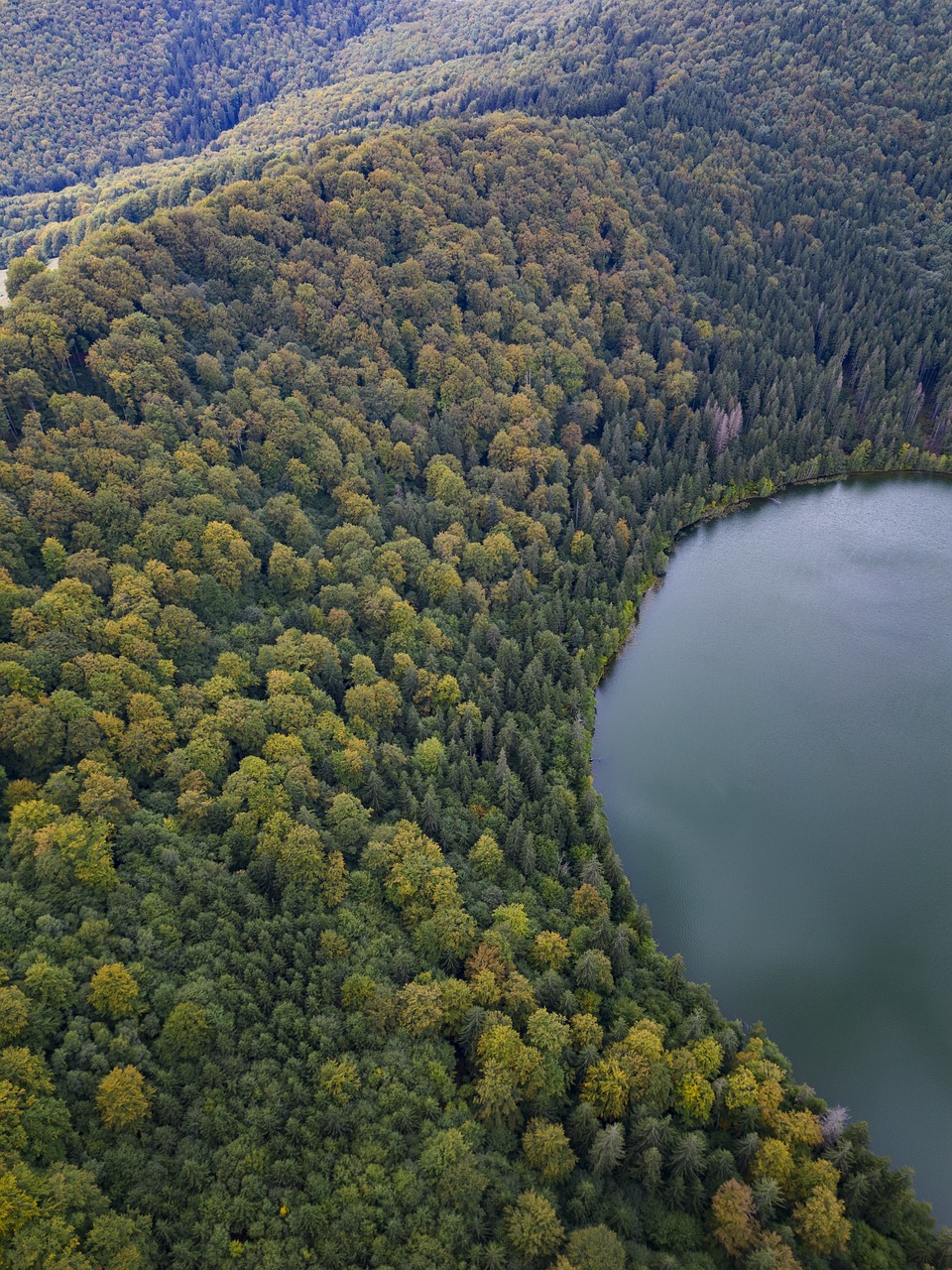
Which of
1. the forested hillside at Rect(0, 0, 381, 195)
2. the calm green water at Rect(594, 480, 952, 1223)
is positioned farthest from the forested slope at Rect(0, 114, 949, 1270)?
the forested hillside at Rect(0, 0, 381, 195)

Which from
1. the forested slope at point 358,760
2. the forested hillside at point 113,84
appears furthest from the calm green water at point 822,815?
the forested hillside at point 113,84

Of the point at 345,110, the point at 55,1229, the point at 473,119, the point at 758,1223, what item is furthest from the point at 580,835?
the point at 345,110

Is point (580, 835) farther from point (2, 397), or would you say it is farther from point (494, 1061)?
point (2, 397)

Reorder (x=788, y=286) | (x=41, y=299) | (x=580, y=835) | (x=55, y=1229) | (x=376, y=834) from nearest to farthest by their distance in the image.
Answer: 1. (x=55, y=1229)
2. (x=376, y=834)
3. (x=580, y=835)
4. (x=41, y=299)
5. (x=788, y=286)

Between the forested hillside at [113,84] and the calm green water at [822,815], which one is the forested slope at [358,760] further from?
the forested hillside at [113,84]

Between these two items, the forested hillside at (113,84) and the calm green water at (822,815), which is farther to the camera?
the forested hillside at (113,84)

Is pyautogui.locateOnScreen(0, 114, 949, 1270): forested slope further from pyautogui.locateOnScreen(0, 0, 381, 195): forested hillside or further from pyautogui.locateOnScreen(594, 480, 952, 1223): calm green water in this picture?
pyautogui.locateOnScreen(0, 0, 381, 195): forested hillside
